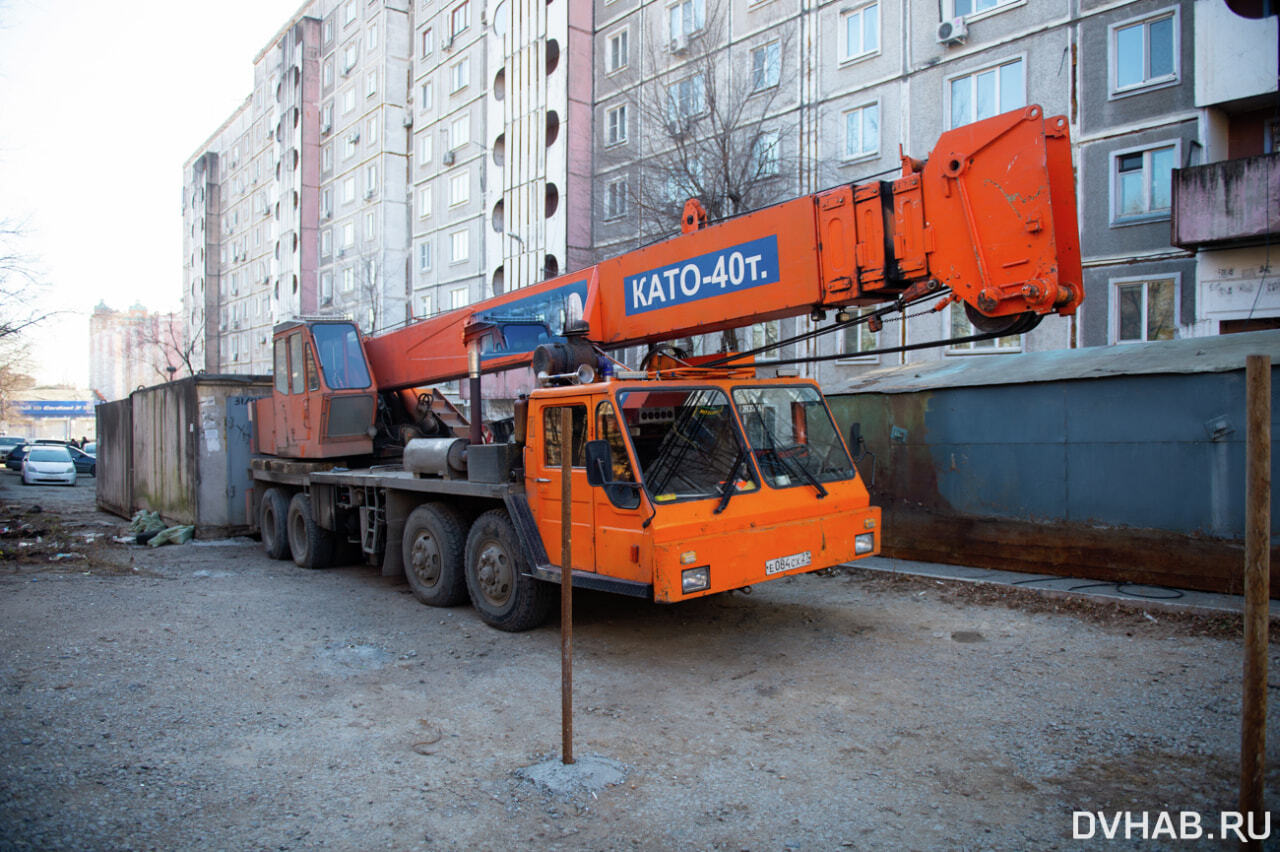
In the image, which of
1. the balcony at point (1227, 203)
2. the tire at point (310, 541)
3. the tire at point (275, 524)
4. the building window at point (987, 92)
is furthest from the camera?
the building window at point (987, 92)

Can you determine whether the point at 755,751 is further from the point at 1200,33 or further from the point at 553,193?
the point at 553,193

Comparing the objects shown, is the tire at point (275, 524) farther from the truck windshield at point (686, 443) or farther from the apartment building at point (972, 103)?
the apartment building at point (972, 103)

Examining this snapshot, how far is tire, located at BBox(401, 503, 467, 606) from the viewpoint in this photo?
779cm

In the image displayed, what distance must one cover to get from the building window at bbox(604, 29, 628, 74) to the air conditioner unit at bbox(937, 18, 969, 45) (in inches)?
461

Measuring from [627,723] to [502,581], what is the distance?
2447 millimetres

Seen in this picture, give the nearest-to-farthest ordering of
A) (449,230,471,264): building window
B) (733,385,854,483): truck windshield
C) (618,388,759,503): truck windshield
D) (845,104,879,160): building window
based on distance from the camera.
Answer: (618,388,759,503): truck windshield
(733,385,854,483): truck windshield
(845,104,879,160): building window
(449,230,471,264): building window

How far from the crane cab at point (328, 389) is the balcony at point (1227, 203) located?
14360mm

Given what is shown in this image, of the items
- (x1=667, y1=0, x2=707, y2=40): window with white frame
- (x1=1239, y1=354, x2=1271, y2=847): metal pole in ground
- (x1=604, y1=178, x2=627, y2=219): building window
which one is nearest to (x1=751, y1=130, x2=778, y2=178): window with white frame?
(x1=667, y1=0, x2=707, y2=40): window with white frame

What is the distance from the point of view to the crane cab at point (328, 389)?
10375mm

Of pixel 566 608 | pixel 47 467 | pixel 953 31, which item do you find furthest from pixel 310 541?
pixel 47 467

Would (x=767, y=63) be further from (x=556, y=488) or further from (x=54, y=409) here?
(x=54, y=409)

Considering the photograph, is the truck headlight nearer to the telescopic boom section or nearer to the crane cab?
the telescopic boom section

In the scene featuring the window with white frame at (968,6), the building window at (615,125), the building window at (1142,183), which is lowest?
the building window at (1142,183)

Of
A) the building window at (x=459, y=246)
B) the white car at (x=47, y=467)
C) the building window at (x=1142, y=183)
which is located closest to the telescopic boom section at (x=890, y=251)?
the building window at (x=1142, y=183)
